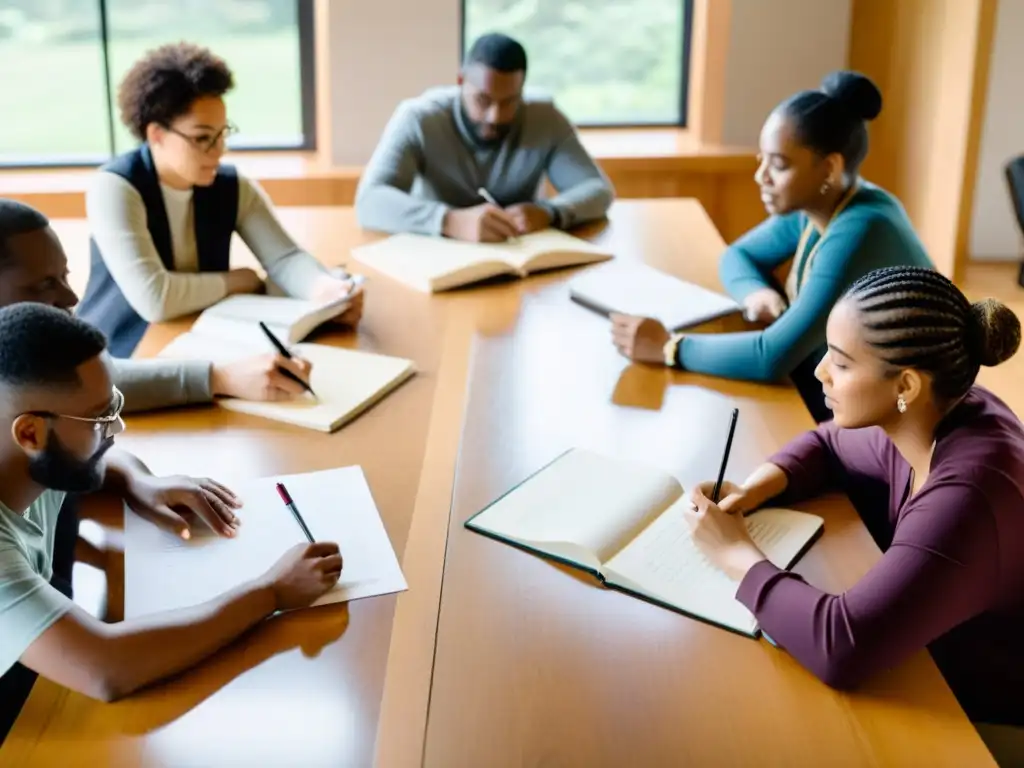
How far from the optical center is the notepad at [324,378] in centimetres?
176

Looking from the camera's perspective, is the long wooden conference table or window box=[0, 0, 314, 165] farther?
window box=[0, 0, 314, 165]

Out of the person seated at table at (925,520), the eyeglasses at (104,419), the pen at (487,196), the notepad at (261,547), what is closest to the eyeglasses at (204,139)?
the pen at (487,196)

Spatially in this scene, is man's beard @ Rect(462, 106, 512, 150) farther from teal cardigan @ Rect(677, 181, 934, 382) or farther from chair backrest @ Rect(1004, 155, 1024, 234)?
chair backrest @ Rect(1004, 155, 1024, 234)

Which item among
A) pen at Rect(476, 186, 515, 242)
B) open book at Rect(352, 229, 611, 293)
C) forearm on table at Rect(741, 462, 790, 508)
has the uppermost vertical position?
pen at Rect(476, 186, 515, 242)

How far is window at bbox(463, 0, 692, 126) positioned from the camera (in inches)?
160

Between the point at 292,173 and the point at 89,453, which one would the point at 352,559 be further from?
the point at 292,173

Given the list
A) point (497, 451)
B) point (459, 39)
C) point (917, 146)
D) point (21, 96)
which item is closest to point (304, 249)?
point (497, 451)

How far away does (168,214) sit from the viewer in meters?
2.23

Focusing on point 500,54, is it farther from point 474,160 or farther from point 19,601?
point 19,601

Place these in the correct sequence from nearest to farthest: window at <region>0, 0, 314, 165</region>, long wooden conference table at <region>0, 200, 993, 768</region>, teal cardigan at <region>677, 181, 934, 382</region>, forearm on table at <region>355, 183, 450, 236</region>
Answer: long wooden conference table at <region>0, 200, 993, 768</region> → teal cardigan at <region>677, 181, 934, 382</region> → forearm on table at <region>355, 183, 450, 236</region> → window at <region>0, 0, 314, 165</region>

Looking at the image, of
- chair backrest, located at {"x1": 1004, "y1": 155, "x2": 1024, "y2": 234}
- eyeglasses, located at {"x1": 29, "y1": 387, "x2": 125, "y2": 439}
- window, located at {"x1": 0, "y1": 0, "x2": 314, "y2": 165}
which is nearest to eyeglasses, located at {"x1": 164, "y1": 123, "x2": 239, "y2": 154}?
eyeglasses, located at {"x1": 29, "y1": 387, "x2": 125, "y2": 439}

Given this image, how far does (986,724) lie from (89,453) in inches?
40.8

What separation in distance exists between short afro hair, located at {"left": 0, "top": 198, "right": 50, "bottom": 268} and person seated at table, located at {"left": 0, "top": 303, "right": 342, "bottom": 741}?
0.37 meters

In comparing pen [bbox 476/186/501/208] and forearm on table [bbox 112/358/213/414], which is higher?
pen [bbox 476/186/501/208]
